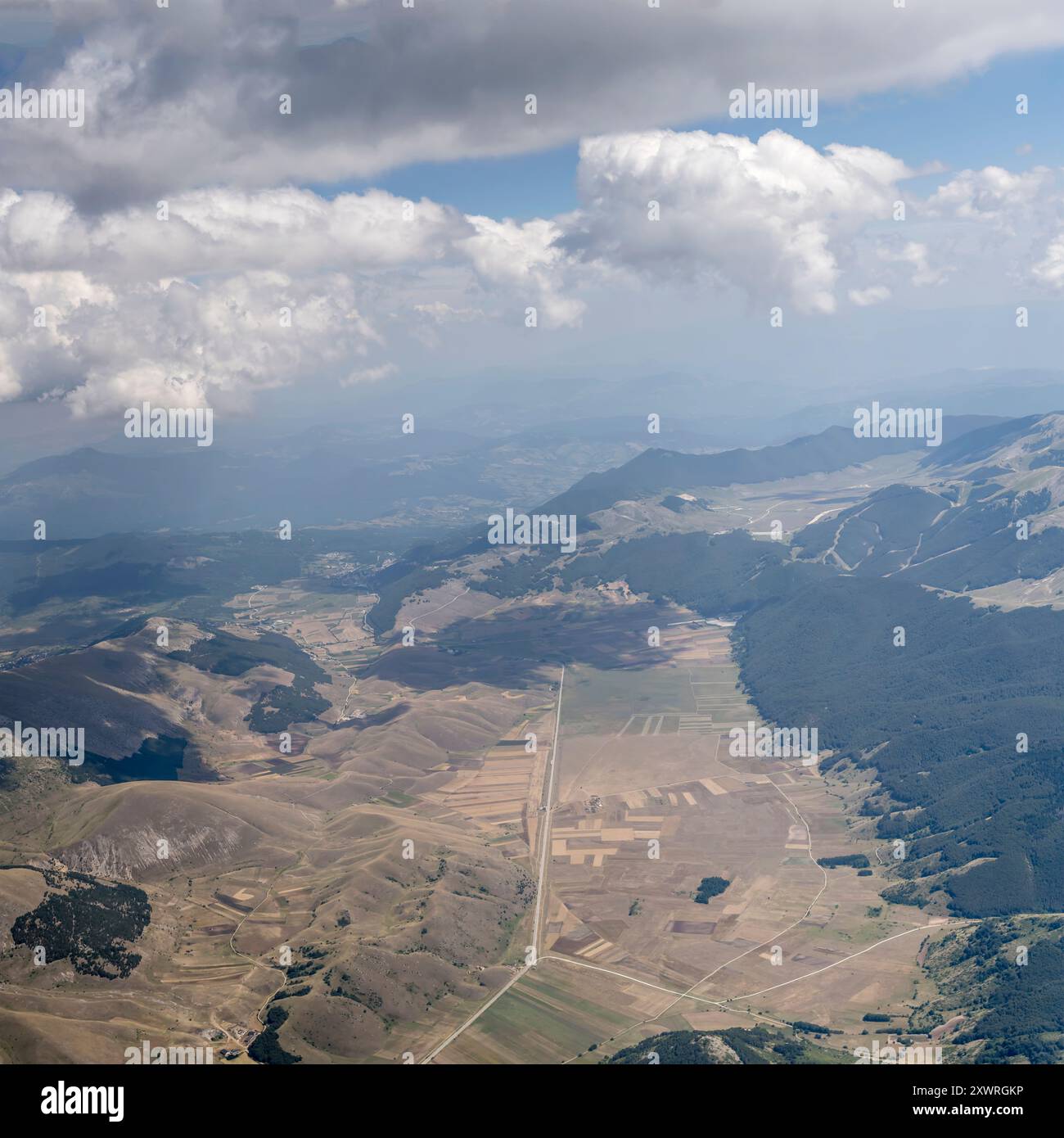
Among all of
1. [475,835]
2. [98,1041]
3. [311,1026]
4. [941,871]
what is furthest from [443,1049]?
[941,871]

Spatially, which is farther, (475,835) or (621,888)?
(475,835)

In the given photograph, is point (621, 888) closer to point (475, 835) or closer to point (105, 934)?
point (475, 835)
